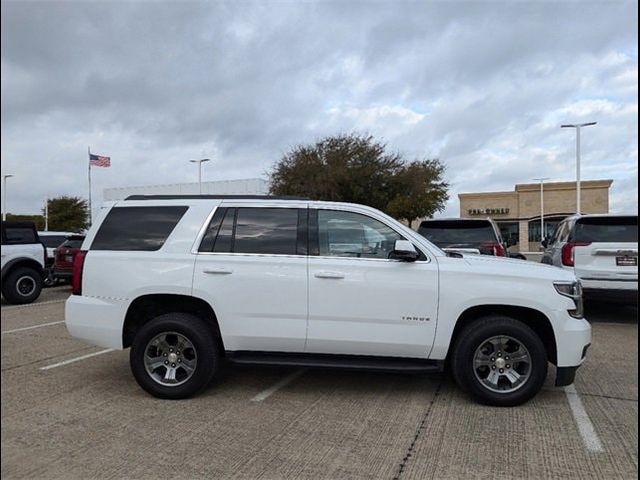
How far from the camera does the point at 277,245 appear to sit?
15.9ft

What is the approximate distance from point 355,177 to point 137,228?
22.7 meters

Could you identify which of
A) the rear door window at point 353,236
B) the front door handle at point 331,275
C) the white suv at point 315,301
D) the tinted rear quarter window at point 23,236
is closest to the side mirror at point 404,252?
the white suv at point 315,301

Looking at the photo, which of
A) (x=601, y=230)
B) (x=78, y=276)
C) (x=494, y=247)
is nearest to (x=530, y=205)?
(x=494, y=247)

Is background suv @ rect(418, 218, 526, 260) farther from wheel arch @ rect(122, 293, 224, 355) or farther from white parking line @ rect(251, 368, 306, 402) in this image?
wheel arch @ rect(122, 293, 224, 355)

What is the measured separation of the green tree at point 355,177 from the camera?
1057 inches

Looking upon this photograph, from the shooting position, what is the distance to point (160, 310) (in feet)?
16.4

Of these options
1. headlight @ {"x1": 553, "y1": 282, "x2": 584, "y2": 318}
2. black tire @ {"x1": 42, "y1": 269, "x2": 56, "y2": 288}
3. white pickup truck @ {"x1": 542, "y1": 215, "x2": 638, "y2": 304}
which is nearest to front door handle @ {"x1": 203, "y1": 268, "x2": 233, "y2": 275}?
headlight @ {"x1": 553, "y1": 282, "x2": 584, "y2": 318}

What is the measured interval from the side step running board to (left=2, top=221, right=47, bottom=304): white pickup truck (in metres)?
7.77

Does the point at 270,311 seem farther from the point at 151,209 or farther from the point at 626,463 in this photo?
the point at 626,463

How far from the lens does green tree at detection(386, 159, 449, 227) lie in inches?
1100

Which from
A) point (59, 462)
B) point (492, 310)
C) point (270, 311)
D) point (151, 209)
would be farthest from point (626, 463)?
point (151, 209)

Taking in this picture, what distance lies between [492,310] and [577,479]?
1.66 metres

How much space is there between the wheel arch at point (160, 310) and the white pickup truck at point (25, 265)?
22.4ft

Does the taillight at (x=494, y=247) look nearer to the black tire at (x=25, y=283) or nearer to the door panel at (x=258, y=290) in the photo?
the door panel at (x=258, y=290)
